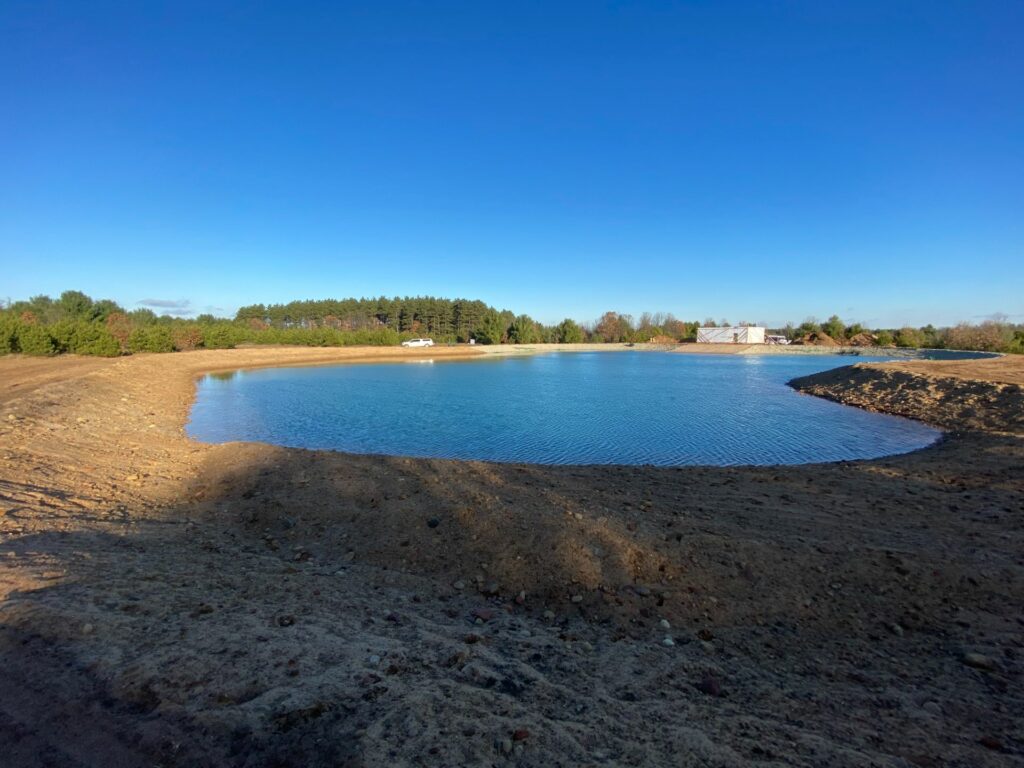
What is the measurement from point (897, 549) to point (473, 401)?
64.4 ft

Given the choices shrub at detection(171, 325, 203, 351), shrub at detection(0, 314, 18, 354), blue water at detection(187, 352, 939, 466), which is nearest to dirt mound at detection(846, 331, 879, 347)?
blue water at detection(187, 352, 939, 466)

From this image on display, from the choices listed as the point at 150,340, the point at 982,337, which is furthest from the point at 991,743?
the point at 982,337

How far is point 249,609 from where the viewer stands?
407 centimetres

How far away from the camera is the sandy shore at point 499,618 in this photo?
8.71ft

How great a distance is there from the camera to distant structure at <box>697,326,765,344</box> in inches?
4099

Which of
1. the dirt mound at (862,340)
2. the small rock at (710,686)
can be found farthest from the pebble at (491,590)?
the dirt mound at (862,340)

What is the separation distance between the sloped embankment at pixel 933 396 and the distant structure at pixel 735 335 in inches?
3053

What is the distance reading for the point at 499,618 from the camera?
4.62 m

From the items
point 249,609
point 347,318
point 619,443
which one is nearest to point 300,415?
point 619,443

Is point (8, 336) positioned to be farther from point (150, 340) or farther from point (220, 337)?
point (220, 337)

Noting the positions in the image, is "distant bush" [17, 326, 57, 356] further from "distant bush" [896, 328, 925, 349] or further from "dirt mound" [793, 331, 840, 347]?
"dirt mound" [793, 331, 840, 347]

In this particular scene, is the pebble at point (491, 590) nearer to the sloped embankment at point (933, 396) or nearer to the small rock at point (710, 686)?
the small rock at point (710, 686)

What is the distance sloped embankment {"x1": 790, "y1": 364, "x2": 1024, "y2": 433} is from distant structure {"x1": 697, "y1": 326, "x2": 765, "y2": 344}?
7755cm

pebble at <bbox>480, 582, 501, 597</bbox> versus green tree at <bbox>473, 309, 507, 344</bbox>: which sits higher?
green tree at <bbox>473, 309, 507, 344</bbox>
